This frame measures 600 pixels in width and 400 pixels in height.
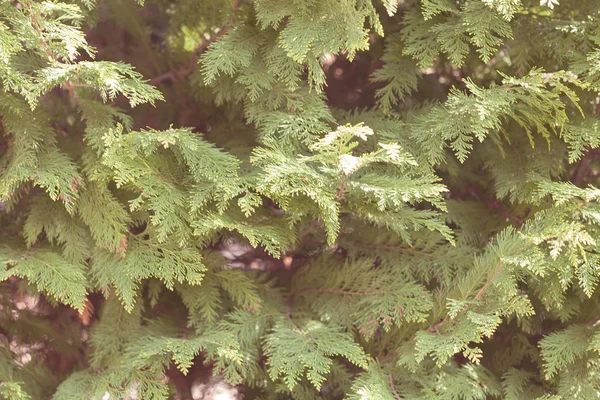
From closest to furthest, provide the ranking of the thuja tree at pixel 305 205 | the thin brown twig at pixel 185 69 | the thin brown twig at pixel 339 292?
the thuja tree at pixel 305 205 < the thin brown twig at pixel 339 292 < the thin brown twig at pixel 185 69

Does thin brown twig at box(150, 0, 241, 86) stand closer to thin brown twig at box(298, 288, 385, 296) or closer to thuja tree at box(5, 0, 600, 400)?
thuja tree at box(5, 0, 600, 400)

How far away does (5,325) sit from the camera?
2.39 metres

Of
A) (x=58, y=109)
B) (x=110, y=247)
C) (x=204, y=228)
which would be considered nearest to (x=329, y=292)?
(x=204, y=228)

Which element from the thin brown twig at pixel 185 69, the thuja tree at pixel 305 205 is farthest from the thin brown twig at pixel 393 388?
the thin brown twig at pixel 185 69

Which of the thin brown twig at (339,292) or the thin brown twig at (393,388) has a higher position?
the thin brown twig at (339,292)

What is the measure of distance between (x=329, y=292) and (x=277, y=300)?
0.76ft

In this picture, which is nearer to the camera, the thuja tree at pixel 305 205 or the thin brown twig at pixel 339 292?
the thuja tree at pixel 305 205

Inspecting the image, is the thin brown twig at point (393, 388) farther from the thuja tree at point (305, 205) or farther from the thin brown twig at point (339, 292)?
the thin brown twig at point (339, 292)

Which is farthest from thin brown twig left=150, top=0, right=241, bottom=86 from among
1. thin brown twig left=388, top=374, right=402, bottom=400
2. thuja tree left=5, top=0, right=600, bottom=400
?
thin brown twig left=388, top=374, right=402, bottom=400

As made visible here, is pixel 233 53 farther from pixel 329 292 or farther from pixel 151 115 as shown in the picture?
pixel 329 292

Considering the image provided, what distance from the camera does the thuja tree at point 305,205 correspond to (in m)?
1.78

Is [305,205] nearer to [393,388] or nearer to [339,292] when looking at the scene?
[339,292]

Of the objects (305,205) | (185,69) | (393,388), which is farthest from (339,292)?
(185,69)

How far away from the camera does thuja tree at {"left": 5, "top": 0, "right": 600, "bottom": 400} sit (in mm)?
1784
